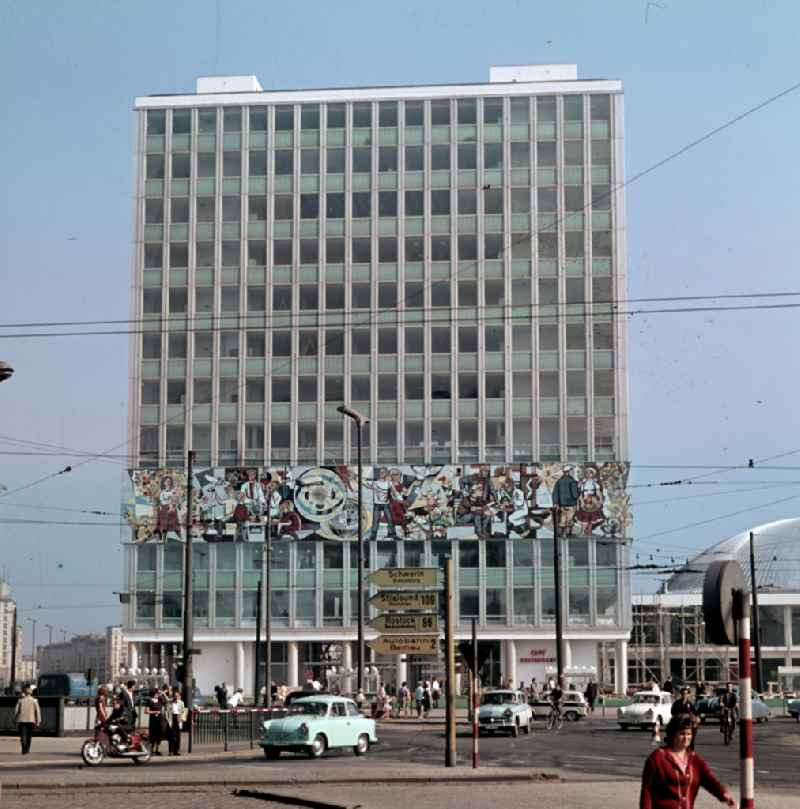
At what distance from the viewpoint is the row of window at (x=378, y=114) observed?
97250 mm

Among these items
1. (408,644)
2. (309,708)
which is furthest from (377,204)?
(408,644)

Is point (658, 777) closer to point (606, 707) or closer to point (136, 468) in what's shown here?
point (606, 707)

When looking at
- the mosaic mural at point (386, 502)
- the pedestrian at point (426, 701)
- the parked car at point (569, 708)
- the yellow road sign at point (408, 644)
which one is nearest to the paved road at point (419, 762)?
the yellow road sign at point (408, 644)

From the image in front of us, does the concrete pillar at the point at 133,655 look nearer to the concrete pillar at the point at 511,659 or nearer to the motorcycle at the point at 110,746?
the concrete pillar at the point at 511,659

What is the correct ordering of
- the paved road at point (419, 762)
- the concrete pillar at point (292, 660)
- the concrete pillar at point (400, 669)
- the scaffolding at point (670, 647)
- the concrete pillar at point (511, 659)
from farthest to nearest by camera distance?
the scaffolding at point (670, 647) < the concrete pillar at point (292, 660) < the concrete pillar at point (511, 659) < the concrete pillar at point (400, 669) < the paved road at point (419, 762)

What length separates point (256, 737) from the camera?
42062 millimetres

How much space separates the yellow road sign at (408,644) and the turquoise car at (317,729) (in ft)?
25.7

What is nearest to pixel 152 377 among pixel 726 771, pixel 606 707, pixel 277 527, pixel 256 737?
pixel 277 527

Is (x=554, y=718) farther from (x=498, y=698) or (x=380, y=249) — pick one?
(x=380, y=249)

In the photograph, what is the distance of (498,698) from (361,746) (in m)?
14.5

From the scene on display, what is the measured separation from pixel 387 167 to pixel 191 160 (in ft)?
42.8

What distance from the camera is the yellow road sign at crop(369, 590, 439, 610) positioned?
95.5 ft

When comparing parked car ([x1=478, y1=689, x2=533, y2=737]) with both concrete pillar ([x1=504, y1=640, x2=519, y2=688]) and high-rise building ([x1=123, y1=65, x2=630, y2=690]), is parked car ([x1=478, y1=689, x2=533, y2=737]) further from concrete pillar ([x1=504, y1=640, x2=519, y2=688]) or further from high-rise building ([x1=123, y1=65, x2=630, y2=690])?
concrete pillar ([x1=504, y1=640, x2=519, y2=688])

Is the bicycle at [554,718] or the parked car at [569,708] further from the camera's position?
the parked car at [569,708]
